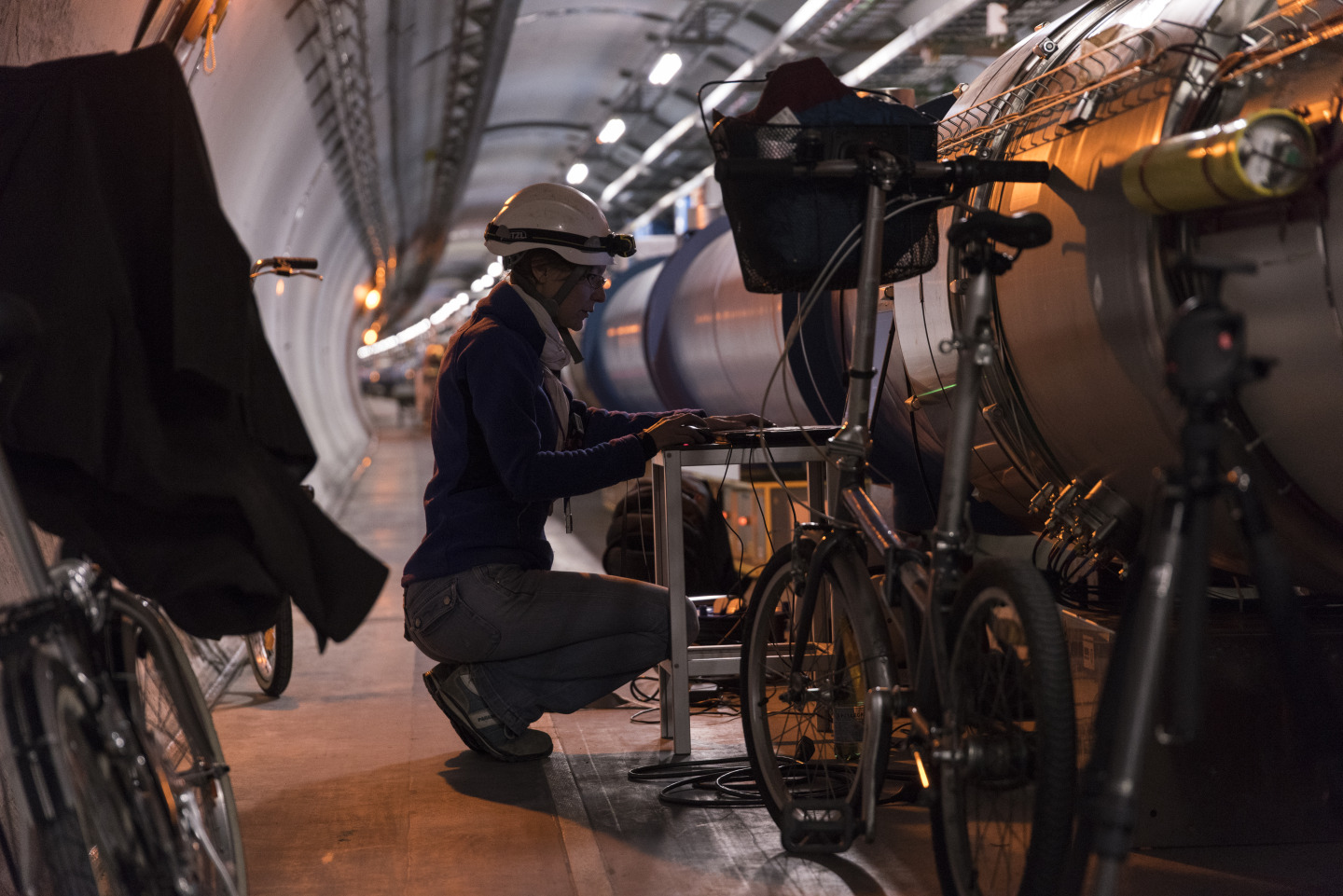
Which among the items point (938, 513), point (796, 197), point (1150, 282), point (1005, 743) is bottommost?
point (1005, 743)

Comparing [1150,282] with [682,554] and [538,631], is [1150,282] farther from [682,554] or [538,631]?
[538,631]

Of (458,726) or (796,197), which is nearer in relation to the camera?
(796,197)

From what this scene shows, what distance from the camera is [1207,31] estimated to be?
2.50 meters

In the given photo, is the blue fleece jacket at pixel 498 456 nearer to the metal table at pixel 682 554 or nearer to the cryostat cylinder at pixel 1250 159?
the metal table at pixel 682 554

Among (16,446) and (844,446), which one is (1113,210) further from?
(16,446)

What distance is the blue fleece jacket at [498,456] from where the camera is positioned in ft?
11.3

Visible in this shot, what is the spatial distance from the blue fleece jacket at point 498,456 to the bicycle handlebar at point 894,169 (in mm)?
981

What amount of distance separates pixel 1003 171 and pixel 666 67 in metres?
9.63

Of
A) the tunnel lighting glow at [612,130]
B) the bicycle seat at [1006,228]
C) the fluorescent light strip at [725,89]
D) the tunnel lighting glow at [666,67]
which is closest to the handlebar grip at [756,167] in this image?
the bicycle seat at [1006,228]

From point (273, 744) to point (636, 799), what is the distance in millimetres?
1289

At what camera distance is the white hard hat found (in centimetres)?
368

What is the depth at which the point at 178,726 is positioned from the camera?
2236mm

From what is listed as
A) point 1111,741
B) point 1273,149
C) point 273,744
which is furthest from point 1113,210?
point 273,744

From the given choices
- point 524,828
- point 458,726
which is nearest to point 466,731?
point 458,726
